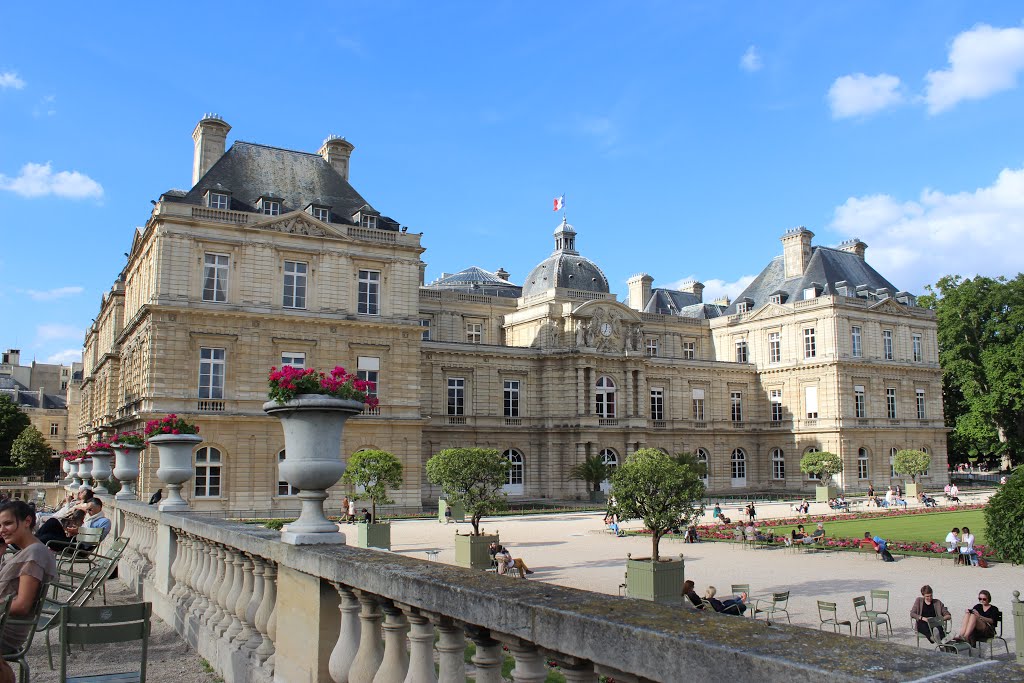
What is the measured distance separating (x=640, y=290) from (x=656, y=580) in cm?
4913

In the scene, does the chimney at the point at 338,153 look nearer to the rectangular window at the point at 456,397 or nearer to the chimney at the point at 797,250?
the rectangular window at the point at 456,397

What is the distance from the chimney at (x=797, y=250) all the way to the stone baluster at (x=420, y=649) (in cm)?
5612

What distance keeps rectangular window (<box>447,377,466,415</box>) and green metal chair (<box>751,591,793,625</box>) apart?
2956 cm

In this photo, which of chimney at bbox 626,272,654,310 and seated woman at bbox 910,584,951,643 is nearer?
seated woman at bbox 910,584,951,643

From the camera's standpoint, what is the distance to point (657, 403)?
51.1 meters

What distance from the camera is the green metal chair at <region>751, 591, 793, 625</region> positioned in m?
13.9

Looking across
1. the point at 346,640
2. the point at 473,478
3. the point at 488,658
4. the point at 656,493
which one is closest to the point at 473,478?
the point at 473,478

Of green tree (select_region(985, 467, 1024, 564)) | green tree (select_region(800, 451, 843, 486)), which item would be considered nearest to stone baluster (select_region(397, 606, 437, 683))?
green tree (select_region(985, 467, 1024, 564))

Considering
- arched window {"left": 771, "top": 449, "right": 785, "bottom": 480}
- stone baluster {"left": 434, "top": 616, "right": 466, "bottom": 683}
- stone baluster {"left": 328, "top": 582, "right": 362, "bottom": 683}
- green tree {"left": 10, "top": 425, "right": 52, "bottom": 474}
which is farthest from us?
green tree {"left": 10, "top": 425, "right": 52, "bottom": 474}

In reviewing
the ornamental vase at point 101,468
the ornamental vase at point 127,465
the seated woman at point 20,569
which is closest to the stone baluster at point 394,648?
the seated woman at point 20,569

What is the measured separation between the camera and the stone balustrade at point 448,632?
7.84 ft

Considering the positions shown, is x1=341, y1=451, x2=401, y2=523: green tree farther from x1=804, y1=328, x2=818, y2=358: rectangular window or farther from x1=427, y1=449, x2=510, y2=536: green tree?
x1=804, y1=328, x2=818, y2=358: rectangular window

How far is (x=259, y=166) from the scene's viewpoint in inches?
1425

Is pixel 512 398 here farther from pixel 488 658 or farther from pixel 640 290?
pixel 488 658
